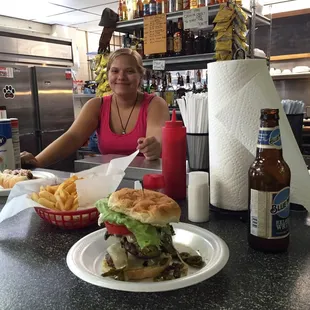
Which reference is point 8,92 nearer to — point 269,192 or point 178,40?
point 178,40

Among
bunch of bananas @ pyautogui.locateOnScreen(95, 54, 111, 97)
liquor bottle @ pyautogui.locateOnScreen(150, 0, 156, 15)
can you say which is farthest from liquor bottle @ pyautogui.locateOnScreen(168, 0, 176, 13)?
bunch of bananas @ pyautogui.locateOnScreen(95, 54, 111, 97)

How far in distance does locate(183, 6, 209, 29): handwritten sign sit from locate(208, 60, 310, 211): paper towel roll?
1.70m

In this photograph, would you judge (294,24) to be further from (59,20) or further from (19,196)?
(19,196)

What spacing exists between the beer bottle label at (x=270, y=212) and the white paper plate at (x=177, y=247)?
0.27 ft

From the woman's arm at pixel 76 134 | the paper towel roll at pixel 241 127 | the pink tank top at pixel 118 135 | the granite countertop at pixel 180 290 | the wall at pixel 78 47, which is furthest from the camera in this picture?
the wall at pixel 78 47

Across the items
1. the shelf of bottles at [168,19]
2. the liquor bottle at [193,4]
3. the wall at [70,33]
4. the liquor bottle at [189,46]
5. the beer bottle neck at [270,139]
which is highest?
the wall at [70,33]

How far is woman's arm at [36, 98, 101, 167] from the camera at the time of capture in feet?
6.13

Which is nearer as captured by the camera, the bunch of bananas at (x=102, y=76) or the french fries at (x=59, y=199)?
the french fries at (x=59, y=199)

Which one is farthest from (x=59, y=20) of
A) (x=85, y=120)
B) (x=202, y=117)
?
(x=202, y=117)

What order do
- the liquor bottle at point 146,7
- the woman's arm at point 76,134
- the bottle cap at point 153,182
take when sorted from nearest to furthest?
1. the bottle cap at point 153,182
2. the woman's arm at point 76,134
3. the liquor bottle at point 146,7

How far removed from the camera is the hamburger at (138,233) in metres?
0.59

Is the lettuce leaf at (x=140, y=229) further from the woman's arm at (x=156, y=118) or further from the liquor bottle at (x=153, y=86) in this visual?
the liquor bottle at (x=153, y=86)

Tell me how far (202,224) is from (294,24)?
13.5 feet

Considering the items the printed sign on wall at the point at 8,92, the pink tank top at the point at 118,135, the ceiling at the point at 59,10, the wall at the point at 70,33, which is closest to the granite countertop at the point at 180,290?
the pink tank top at the point at 118,135
